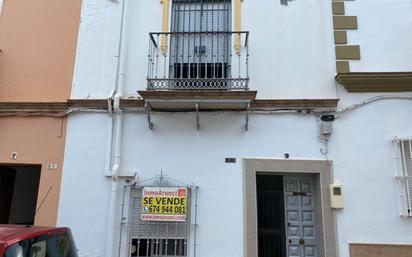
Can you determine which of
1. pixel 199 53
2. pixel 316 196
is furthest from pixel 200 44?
pixel 316 196

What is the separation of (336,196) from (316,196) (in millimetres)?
452

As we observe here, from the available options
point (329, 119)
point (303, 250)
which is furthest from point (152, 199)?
point (329, 119)

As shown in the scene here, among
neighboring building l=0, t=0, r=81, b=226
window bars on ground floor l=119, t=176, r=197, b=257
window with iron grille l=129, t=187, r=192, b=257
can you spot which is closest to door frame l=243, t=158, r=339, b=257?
window bars on ground floor l=119, t=176, r=197, b=257

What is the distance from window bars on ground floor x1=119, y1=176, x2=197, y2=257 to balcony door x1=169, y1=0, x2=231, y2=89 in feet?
6.80

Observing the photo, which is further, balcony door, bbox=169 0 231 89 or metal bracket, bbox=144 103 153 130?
balcony door, bbox=169 0 231 89

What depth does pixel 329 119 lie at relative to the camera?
656 centimetres

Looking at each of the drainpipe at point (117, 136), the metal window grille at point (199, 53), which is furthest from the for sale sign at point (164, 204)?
the metal window grille at point (199, 53)

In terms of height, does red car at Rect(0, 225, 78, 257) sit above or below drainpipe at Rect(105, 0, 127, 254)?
below

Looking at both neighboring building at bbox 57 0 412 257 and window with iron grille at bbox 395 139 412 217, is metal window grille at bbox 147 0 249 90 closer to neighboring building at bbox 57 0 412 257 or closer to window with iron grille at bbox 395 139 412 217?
neighboring building at bbox 57 0 412 257

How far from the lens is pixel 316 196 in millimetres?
6629

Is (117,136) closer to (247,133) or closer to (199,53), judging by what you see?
(199,53)

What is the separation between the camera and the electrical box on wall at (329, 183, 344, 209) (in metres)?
6.21

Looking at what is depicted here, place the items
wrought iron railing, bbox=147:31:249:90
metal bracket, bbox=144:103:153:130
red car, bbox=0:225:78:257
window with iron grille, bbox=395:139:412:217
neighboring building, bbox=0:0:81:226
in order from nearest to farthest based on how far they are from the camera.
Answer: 1. red car, bbox=0:225:78:257
2. window with iron grille, bbox=395:139:412:217
3. metal bracket, bbox=144:103:153:130
4. neighboring building, bbox=0:0:81:226
5. wrought iron railing, bbox=147:31:249:90

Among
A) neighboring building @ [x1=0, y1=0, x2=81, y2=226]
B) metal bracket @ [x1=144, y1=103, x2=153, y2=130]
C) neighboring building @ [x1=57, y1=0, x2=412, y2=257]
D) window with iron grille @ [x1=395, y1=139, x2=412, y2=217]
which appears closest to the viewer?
window with iron grille @ [x1=395, y1=139, x2=412, y2=217]
